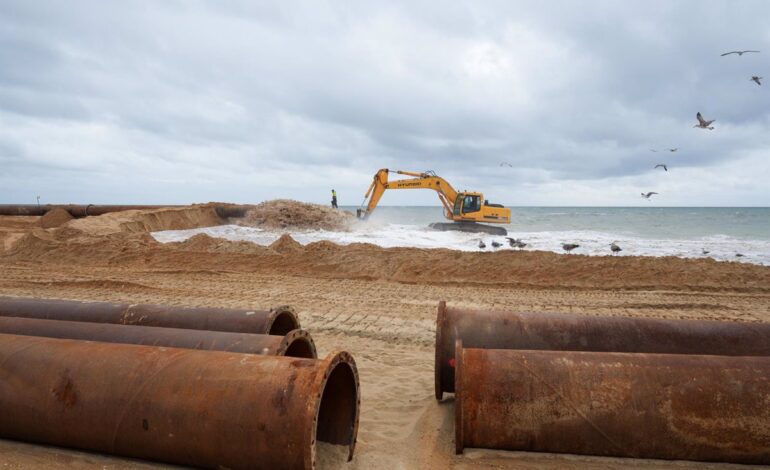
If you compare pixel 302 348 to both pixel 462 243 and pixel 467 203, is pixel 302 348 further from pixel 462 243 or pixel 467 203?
pixel 467 203

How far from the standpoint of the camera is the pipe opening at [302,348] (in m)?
4.20

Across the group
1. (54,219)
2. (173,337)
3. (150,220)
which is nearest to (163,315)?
(173,337)

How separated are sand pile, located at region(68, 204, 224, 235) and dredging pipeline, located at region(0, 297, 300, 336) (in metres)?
14.1

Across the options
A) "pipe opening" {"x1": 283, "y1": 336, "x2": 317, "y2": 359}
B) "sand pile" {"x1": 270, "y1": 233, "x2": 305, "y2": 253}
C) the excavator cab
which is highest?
the excavator cab

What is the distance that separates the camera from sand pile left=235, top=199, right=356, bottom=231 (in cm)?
2619

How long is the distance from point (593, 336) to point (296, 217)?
917 inches

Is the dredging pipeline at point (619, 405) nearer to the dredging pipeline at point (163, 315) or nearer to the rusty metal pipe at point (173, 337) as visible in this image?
the rusty metal pipe at point (173, 337)

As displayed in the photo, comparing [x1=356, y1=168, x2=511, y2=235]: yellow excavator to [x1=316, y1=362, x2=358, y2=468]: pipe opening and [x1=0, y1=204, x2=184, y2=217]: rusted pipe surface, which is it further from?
[x1=316, y1=362, x2=358, y2=468]: pipe opening

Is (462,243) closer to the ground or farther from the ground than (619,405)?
farther from the ground

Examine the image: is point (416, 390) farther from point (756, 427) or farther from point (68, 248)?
point (68, 248)

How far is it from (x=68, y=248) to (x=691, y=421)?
16984mm

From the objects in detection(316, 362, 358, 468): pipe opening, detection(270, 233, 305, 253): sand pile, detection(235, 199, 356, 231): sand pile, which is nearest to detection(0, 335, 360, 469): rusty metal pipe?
detection(316, 362, 358, 468): pipe opening

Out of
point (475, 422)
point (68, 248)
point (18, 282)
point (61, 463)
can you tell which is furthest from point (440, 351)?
point (68, 248)

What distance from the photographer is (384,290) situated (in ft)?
35.5
